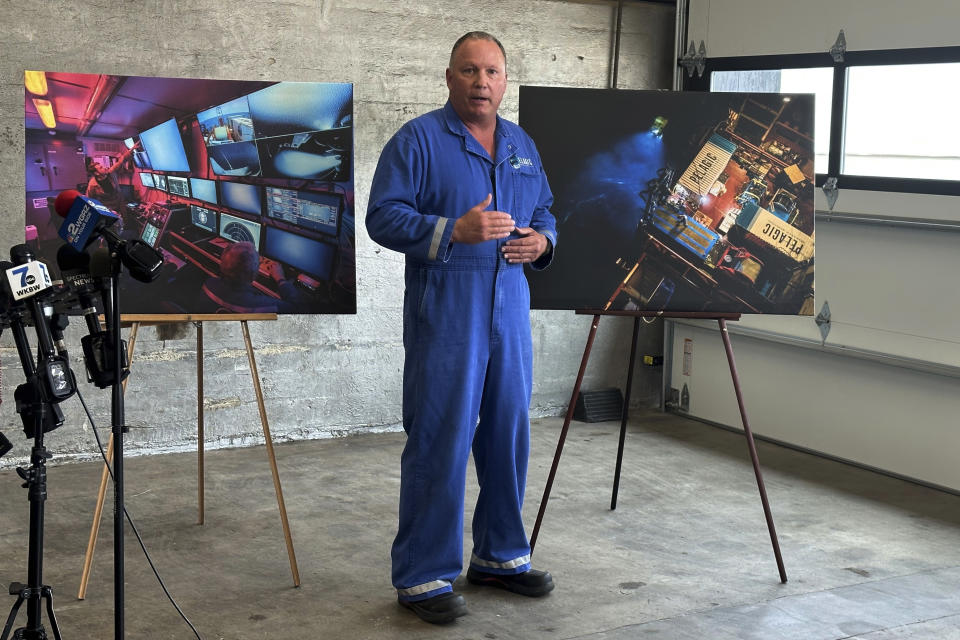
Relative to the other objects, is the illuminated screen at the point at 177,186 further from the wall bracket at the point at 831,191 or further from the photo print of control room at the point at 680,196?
the wall bracket at the point at 831,191

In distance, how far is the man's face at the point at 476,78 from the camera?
3193mm

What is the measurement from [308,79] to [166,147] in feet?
5.93

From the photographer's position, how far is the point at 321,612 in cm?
335

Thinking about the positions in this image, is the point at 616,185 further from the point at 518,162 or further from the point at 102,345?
the point at 102,345

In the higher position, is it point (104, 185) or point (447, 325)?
point (104, 185)

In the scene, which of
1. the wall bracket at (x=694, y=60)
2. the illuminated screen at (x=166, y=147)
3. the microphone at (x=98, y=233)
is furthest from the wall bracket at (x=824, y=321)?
the microphone at (x=98, y=233)

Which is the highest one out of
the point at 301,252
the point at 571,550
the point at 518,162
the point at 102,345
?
the point at 518,162

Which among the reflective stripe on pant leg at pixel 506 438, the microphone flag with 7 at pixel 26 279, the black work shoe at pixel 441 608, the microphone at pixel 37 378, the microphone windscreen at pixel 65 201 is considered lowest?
the black work shoe at pixel 441 608

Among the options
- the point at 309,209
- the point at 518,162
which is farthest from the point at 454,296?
the point at 309,209

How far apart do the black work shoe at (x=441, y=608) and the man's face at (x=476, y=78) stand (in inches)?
56.7

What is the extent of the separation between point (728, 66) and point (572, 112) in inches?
98.6

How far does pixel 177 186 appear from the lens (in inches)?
143

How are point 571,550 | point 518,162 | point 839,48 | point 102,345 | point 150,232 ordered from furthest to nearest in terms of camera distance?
point 839,48 → point 571,550 → point 150,232 → point 518,162 → point 102,345

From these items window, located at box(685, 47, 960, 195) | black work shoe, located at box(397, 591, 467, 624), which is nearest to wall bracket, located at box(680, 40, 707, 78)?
window, located at box(685, 47, 960, 195)
